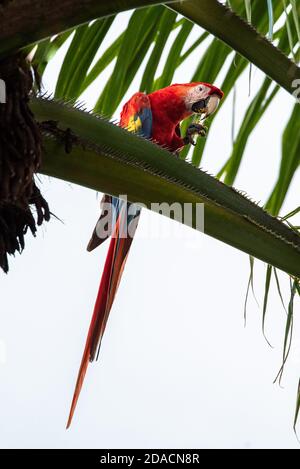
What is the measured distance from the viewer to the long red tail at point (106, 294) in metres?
0.98

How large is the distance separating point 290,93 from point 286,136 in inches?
13.3

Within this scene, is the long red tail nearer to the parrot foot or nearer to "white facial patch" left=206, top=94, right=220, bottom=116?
the parrot foot

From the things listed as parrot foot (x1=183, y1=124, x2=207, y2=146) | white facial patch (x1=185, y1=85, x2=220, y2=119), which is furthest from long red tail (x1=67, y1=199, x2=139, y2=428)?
white facial patch (x1=185, y1=85, x2=220, y2=119)

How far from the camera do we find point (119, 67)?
1102mm

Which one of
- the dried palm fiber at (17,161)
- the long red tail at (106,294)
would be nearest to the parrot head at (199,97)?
the long red tail at (106,294)

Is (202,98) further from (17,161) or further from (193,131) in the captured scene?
(17,161)

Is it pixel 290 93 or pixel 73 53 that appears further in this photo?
pixel 73 53

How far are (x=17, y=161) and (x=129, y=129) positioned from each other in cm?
105

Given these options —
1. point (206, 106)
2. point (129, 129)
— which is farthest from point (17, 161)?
point (206, 106)

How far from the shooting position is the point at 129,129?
1669 millimetres

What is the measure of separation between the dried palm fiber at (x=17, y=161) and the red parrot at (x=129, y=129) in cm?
32

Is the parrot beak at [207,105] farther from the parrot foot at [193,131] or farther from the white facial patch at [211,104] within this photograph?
the parrot foot at [193,131]
